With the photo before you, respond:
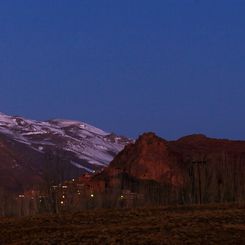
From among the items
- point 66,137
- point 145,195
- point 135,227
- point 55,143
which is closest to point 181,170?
point 145,195

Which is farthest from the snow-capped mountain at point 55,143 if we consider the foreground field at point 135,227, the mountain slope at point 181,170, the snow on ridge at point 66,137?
the foreground field at point 135,227

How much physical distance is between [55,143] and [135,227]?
184ft

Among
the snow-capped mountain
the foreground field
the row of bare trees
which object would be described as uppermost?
the snow-capped mountain

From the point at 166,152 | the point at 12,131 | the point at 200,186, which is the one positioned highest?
the point at 12,131

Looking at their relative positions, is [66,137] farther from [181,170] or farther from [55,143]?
[181,170]

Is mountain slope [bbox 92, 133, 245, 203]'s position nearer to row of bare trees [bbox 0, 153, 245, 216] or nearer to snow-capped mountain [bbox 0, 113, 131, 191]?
row of bare trees [bbox 0, 153, 245, 216]

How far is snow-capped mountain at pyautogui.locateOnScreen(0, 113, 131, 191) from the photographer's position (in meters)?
70.7

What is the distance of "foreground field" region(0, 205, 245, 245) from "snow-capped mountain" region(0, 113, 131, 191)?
128 ft

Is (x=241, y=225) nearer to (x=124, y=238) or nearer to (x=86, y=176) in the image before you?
(x=124, y=238)

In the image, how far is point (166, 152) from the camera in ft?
151

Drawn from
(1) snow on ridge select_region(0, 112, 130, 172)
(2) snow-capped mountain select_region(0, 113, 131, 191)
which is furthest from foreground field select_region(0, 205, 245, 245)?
(1) snow on ridge select_region(0, 112, 130, 172)

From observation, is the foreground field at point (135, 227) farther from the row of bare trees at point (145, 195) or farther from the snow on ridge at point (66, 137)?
the snow on ridge at point (66, 137)

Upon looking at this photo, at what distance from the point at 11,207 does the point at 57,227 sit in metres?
7.40

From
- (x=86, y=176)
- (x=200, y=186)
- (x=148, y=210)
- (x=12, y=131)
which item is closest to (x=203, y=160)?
(x=200, y=186)
